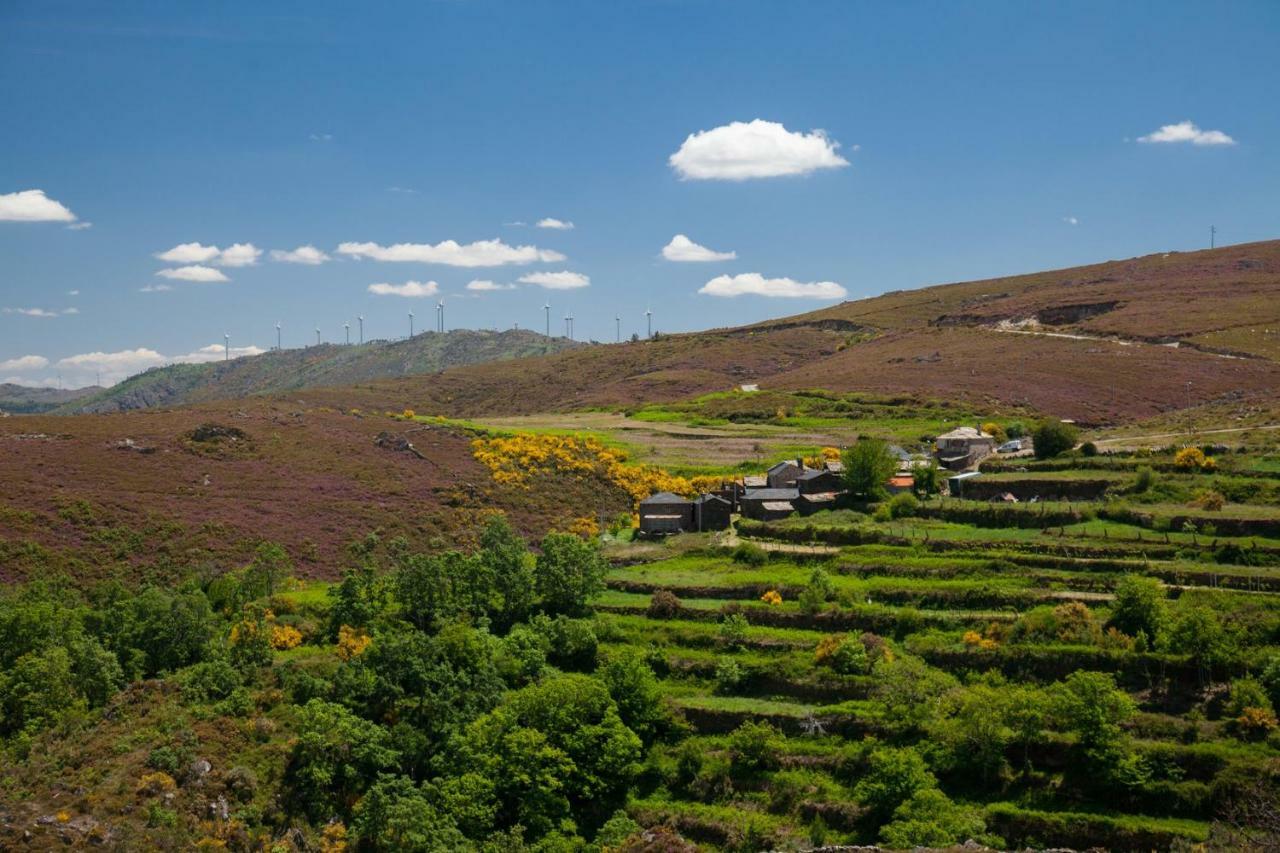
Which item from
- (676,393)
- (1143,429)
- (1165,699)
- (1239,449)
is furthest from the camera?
(676,393)

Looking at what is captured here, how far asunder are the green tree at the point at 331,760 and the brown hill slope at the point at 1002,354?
73304mm

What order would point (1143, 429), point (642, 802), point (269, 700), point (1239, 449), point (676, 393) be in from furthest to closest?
point (676, 393), point (1143, 429), point (1239, 449), point (269, 700), point (642, 802)

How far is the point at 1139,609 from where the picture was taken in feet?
132

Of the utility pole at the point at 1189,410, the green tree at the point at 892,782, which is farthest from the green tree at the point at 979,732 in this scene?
the utility pole at the point at 1189,410

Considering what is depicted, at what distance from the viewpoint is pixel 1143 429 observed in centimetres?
8012

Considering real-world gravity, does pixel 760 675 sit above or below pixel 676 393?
below

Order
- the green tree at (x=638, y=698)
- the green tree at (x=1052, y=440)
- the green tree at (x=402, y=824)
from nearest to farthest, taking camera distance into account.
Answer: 1. the green tree at (x=402, y=824)
2. the green tree at (x=638, y=698)
3. the green tree at (x=1052, y=440)

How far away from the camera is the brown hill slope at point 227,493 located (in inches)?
2366

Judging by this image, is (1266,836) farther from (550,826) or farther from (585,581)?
(585,581)

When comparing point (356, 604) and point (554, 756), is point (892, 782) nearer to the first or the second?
point (554, 756)

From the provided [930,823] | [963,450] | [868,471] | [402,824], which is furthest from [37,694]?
[963,450]

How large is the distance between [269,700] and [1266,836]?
35.8m

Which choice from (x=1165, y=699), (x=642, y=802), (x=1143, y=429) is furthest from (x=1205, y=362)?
(x=642, y=802)

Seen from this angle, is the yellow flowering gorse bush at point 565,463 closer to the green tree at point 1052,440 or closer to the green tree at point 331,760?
the green tree at point 1052,440
